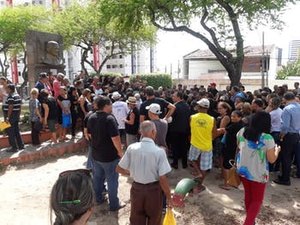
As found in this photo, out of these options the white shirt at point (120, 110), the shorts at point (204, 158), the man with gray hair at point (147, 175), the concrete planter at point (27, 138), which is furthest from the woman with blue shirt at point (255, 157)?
the concrete planter at point (27, 138)

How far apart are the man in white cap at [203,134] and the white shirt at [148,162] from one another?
2132 mm

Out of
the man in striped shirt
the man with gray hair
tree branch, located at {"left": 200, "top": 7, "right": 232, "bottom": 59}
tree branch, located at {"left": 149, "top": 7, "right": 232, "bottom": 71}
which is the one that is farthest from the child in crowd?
tree branch, located at {"left": 200, "top": 7, "right": 232, "bottom": 59}

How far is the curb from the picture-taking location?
768 centimetres

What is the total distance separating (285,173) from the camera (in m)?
6.79

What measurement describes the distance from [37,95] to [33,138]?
3.90 feet

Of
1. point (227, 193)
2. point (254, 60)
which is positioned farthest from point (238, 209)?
point (254, 60)

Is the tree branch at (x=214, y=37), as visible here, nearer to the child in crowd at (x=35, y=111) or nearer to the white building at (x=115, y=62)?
the child in crowd at (x=35, y=111)

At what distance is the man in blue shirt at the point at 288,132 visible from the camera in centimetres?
656

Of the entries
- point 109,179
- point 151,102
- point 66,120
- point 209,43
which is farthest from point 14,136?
point 209,43

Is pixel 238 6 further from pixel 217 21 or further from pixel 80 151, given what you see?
pixel 80 151

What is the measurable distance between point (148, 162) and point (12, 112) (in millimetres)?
4966

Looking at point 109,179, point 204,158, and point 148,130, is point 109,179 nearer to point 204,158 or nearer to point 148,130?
point 148,130

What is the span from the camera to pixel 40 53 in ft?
39.4

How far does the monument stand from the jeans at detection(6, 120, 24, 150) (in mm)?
4258
